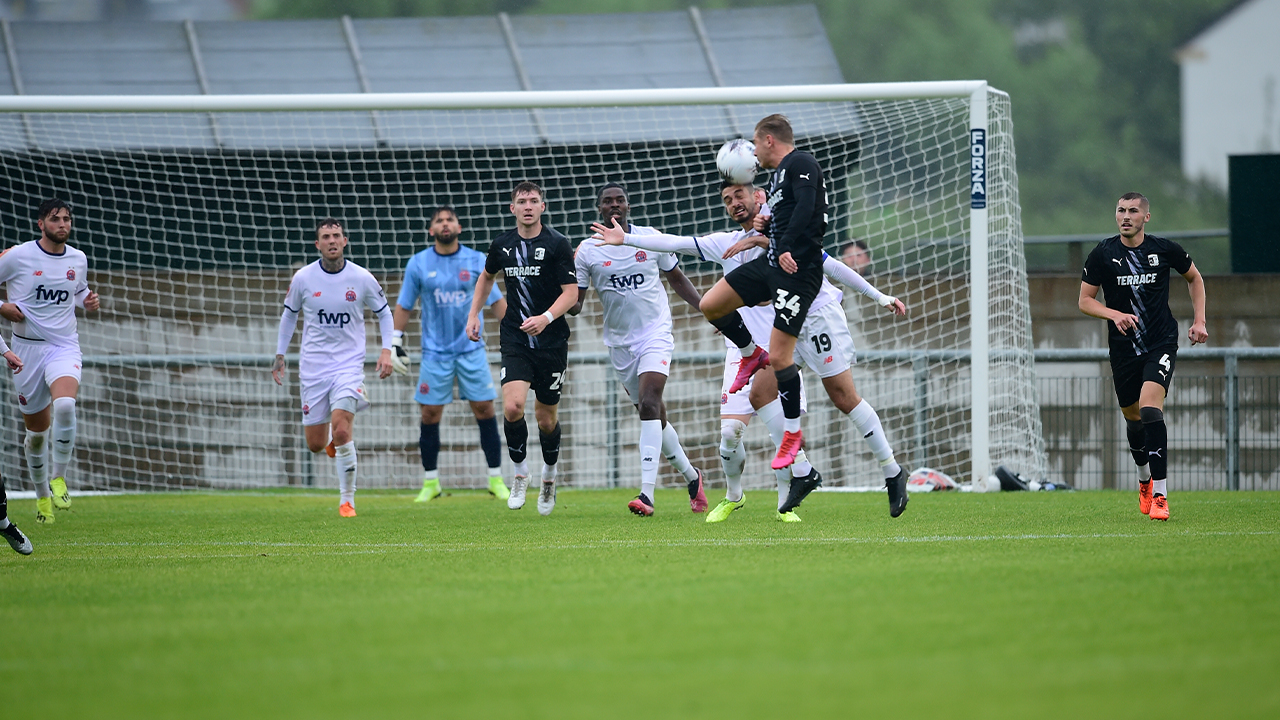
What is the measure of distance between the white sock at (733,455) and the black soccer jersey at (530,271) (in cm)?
136

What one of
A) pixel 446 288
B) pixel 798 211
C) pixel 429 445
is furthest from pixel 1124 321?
pixel 429 445

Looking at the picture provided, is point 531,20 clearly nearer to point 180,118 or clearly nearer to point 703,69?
point 703,69

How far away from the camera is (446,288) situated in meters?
12.7

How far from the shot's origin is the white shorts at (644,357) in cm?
1024

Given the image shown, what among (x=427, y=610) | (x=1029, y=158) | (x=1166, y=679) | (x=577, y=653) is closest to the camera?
(x=1166, y=679)

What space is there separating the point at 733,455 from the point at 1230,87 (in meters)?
50.2

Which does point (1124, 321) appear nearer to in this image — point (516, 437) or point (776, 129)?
point (776, 129)

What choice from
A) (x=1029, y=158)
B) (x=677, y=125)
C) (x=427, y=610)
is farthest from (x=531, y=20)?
(x=1029, y=158)

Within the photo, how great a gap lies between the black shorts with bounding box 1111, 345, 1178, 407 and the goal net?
373 cm

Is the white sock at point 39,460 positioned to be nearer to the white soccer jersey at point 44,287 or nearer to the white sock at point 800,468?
the white soccer jersey at point 44,287

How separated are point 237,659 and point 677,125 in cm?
1192

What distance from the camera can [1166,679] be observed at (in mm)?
→ 4195

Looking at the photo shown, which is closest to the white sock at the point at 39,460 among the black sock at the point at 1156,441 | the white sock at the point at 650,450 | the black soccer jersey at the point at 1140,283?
the white sock at the point at 650,450

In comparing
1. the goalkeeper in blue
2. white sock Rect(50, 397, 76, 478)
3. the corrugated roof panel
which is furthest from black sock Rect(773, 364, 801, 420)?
the corrugated roof panel
